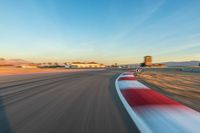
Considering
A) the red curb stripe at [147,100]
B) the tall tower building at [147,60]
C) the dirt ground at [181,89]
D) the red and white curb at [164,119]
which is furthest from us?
the tall tower building at [147,60]

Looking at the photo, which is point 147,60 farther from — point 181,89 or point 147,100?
point 147,100

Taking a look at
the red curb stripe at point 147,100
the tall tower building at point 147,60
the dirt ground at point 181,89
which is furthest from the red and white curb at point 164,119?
the tall tower building at point 147,60

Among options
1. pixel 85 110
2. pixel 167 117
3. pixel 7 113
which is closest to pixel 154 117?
pixel 167 117

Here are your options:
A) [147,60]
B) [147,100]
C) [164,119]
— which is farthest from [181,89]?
[147,60]

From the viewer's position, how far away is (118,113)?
→ 5059 mm

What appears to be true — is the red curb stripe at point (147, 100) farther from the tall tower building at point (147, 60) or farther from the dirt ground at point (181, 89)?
the tall tower building at point (147, 60)

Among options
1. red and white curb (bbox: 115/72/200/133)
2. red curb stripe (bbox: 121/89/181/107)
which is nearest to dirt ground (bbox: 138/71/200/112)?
red curb stripe (bbox: 121/89/181/107)

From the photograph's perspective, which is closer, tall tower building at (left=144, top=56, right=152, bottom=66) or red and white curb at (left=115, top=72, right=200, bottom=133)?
red and white curb at (left=115, top=72, right=200, bottom=133)

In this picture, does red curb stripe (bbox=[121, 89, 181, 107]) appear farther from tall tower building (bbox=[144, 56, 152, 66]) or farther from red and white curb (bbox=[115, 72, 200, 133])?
tall tower building (bbox=[144, 56, 152, 66])

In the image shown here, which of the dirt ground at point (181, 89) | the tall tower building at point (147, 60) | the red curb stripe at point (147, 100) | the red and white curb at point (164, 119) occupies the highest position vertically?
the tall tower building at point (147, 60)

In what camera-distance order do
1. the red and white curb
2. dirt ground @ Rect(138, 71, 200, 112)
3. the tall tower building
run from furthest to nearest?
the tall tower building, dirt ground @ Rect(138, 71, 200, 112), the red and white curb

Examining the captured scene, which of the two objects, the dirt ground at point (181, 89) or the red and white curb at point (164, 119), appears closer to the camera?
the red and white curb at point (164, 119)

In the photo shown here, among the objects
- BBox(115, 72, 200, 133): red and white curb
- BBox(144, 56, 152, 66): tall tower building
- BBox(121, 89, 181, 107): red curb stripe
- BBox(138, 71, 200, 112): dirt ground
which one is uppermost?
BBox(144, 56, 152, 66): tall tower building

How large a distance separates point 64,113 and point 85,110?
2.17ft
